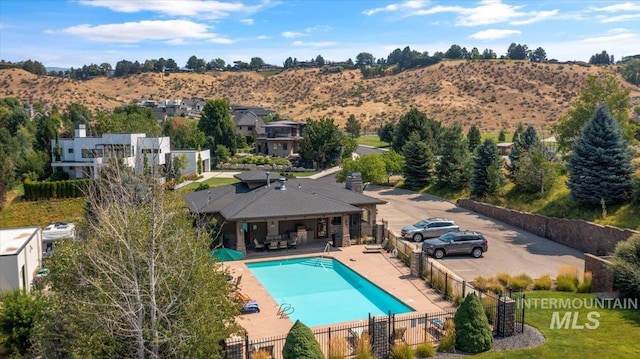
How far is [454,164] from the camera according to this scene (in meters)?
48.3

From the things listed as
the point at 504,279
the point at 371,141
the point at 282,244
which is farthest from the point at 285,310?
the point at 371,141

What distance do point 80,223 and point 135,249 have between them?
6804 millimetres

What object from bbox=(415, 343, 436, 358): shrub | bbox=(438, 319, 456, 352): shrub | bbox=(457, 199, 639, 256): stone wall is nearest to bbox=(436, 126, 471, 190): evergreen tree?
bbox=(457, 199, 639, 256): stone wall

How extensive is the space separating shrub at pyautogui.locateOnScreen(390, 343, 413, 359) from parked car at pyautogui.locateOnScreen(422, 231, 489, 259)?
12518 mm

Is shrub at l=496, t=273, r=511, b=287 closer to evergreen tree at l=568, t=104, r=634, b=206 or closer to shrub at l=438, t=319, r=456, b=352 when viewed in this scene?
shrub at l=438, t=319, r=456, b=352

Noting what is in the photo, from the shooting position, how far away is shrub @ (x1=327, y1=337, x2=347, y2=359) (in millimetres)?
15727

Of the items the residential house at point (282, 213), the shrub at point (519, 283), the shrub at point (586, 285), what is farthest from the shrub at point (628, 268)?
the residential house at point (282, 213)

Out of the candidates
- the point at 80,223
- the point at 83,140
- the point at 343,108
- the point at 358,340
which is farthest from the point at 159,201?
the point at 343,108

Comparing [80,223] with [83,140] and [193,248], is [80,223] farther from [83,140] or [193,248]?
[83,140]

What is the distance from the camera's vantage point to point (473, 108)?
114 metres

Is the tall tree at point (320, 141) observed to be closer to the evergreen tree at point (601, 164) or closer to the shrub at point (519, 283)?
the evergreen tree at point (601, 164)

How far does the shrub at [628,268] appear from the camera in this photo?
19.9 metres

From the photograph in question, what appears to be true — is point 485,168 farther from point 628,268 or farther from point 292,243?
point 628,268

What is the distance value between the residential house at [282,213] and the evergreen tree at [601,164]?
13.6m
